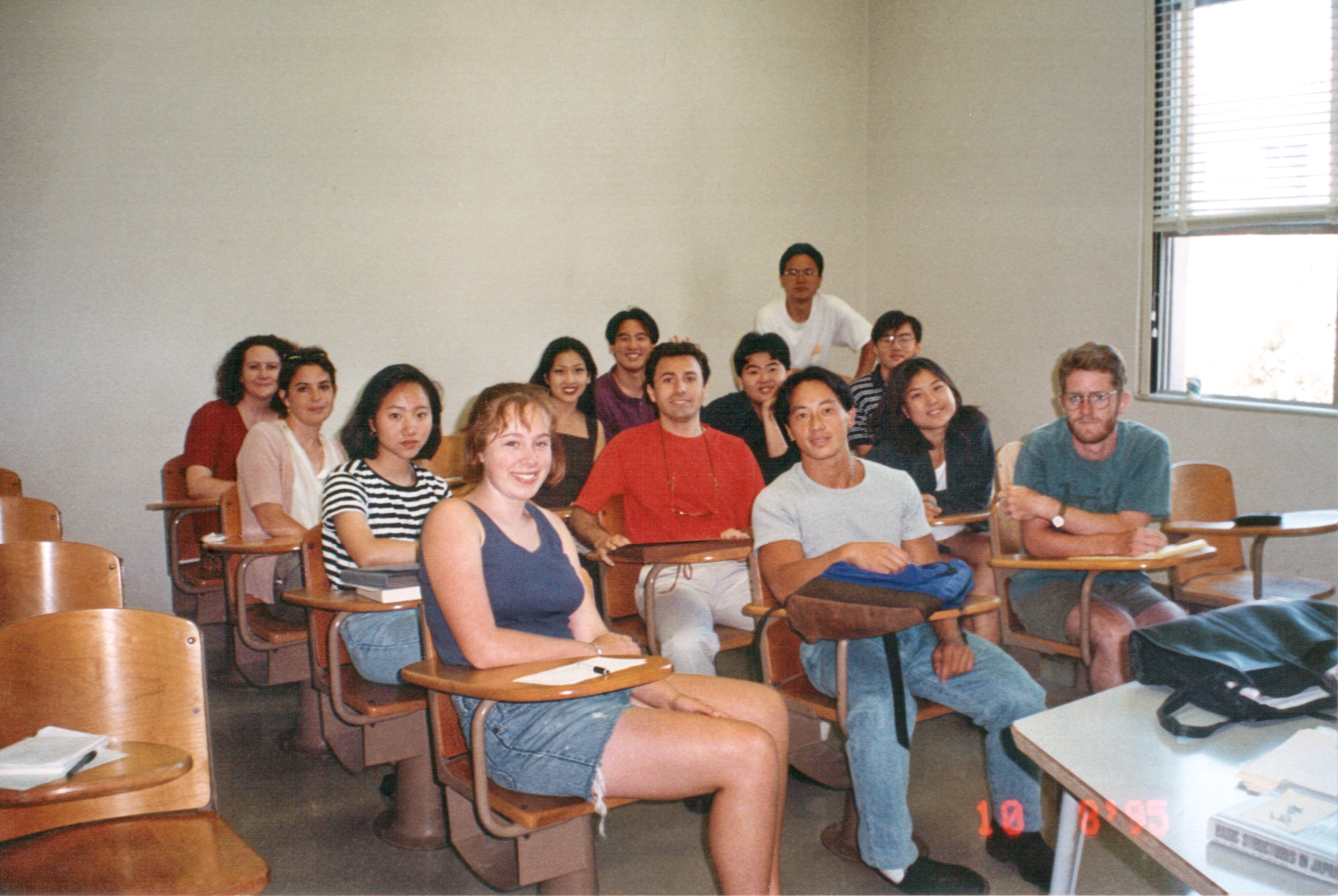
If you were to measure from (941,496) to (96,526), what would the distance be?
11.8ft

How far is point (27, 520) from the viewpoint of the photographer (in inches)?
124

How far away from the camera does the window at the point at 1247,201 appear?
12.7 feet

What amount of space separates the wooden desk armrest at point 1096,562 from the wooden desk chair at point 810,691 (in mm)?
252

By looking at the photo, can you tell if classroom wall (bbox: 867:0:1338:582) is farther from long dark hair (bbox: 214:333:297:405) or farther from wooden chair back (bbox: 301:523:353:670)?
wooden chair back (bbox: 301:523:353:670)

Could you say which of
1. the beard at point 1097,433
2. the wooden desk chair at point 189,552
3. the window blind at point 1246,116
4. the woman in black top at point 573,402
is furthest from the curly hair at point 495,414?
the window blind at point 1246,116

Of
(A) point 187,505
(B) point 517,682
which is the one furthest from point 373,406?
(A) point 187,505

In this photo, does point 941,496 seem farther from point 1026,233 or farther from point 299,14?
point 299,14

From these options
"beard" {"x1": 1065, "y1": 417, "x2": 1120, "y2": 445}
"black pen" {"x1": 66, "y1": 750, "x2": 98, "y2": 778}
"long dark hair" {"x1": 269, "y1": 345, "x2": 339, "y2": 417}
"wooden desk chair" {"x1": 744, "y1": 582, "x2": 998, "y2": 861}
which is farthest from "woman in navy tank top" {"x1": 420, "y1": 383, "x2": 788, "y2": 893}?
"long dark hair" {"x1": 269, "y1": 345, "x2": 339, "y2": 417}

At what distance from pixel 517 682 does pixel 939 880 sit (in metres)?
1.14

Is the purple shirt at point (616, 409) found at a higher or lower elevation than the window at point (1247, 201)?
lower

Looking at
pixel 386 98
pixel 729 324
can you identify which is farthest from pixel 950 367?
pixel 386 98

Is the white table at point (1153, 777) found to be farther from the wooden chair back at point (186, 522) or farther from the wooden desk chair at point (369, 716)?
the wooden chair back at point (186, 522)

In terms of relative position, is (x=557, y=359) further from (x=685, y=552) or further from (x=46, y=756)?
(x=46, y=756)

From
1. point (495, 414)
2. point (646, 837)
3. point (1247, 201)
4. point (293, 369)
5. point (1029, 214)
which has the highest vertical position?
point (1029, 214)
